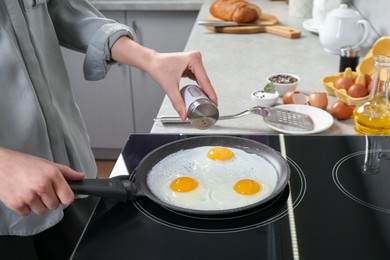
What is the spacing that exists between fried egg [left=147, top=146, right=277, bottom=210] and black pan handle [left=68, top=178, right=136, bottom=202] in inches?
1.6

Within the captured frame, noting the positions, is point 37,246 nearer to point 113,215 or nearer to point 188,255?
point 113,215

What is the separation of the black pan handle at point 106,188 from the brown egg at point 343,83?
711mm

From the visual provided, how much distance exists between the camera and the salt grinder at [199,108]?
3.09 ft

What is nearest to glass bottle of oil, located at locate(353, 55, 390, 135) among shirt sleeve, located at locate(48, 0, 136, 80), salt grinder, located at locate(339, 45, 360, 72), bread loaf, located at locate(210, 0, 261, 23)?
salt grinder, located at locate(339, 45, 360, 72)

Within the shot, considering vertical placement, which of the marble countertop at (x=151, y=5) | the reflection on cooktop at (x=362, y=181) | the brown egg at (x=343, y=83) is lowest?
the marble countertop at (x=151, y=5)

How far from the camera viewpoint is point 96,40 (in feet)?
3.81

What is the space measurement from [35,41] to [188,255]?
581 mm

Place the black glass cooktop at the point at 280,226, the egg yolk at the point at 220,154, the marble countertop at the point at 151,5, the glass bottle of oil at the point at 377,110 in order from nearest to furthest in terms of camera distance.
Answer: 1. the black glass cooktop at the point at 280,226
2. the egg yolk at the point at 220,154
3. the glass bottle of oil at the point at 377,110
4. the marble countertop at the point at 151,5

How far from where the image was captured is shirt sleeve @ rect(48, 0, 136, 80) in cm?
116

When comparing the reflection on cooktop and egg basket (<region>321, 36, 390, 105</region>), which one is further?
egg basket (<region>321, 36, 390, 105</region>)

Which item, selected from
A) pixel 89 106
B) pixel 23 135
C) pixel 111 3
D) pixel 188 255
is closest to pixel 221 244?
pixel 188 255

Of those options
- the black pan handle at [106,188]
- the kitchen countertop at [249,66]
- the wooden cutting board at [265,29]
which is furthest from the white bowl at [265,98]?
the wooden cutting board at [265,29]

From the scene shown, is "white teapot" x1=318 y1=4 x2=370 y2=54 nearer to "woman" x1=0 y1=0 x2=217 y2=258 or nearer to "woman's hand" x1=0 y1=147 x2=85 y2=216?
"woman" x1=0 y1=0 x2=217 y2=258

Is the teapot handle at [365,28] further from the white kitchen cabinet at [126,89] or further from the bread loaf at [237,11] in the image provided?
the white kitchen cabinet at [126,89]
